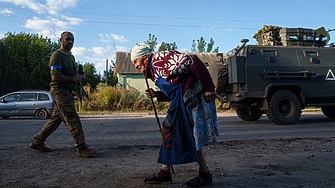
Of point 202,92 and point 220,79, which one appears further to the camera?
point 220,79

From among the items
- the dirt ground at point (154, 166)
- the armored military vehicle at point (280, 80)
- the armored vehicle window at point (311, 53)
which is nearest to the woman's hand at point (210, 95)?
the dirt ground at point (154, 166)

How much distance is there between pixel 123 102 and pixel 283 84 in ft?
46.9

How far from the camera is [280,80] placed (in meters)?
10.1

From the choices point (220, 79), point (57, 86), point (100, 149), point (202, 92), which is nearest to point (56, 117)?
point (57, 86)

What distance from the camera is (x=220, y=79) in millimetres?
10445

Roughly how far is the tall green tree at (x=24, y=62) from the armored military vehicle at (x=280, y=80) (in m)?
23.3

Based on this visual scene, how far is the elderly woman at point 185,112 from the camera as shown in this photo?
136 inches

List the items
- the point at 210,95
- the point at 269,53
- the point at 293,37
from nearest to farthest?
the point at 210,95, the point at 269,53, the point at 293,37

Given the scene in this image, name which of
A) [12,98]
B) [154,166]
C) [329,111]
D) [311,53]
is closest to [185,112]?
[154,166]

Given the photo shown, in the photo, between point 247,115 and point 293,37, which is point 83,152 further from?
point 293,37

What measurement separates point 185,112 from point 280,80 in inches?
290

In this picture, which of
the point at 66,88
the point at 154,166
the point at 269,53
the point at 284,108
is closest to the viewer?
the point at 154,166

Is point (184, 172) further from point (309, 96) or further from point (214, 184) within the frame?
point (309, 96)

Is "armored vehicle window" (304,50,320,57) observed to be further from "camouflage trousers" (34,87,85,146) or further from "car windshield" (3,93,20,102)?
"car windshield" (3,93,20,102)
